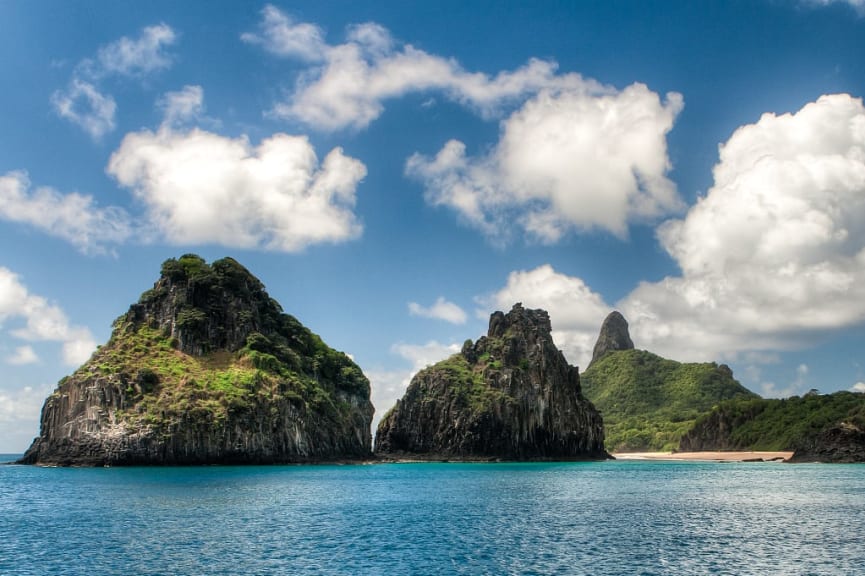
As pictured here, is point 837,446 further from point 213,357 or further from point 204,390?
point 213,357

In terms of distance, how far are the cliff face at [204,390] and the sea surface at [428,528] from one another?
36.4 metres

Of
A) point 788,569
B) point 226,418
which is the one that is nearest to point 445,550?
point 788,569

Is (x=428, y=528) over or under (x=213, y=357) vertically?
under

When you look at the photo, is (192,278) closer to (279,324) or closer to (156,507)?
(279,324)

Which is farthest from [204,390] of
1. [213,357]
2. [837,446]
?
[837,446]

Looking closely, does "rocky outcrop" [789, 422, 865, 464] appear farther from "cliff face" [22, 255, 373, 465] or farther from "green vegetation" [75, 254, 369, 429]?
"green vegetation" [75, 254, 369, 429]

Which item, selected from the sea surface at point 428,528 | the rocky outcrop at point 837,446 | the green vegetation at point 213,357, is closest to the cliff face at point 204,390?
the green vegetation at point 213,357

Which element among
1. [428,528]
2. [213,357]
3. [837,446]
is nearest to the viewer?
[428,528]

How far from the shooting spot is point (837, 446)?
164m

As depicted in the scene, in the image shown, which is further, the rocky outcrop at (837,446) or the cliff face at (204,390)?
the rocky outcrop at (837,446)

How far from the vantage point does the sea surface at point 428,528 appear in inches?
1660

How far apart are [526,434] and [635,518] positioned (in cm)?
13609

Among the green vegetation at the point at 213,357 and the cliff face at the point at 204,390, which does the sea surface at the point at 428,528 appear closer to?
the cliff face at the point at 204,390

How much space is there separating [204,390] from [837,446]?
5943 inches
